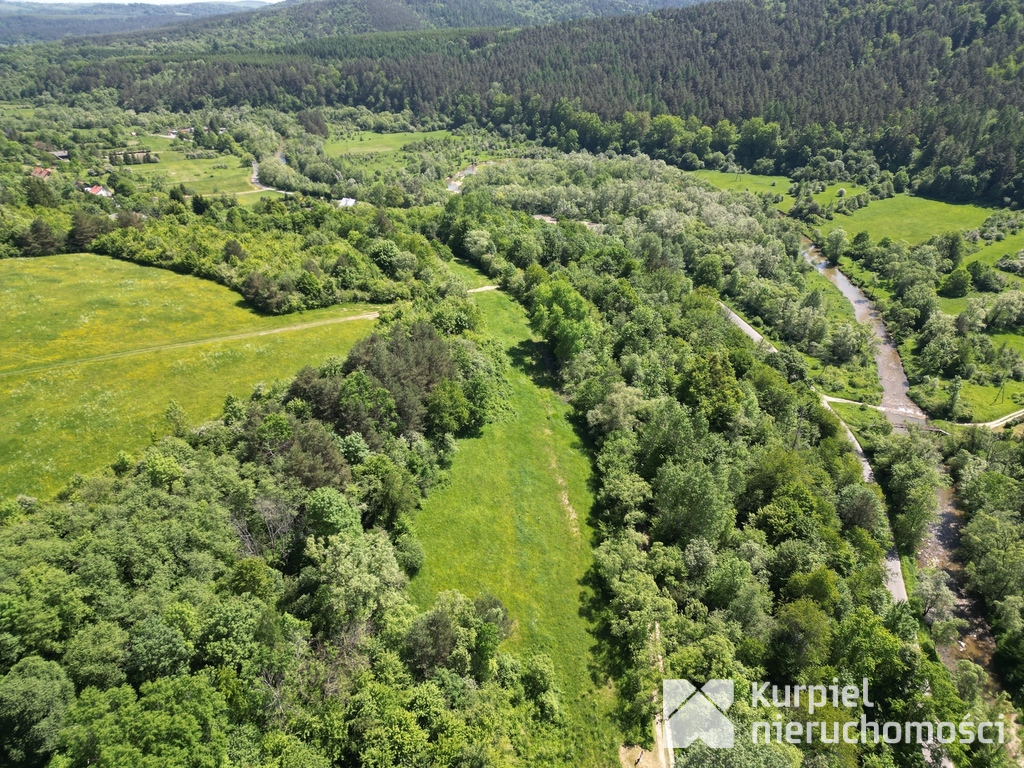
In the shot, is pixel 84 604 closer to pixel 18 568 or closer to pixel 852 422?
pixel 18 568

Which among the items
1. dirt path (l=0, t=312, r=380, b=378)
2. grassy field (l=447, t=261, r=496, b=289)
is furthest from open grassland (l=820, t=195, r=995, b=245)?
dirt path (l=0, t=312, r=380, b=378)

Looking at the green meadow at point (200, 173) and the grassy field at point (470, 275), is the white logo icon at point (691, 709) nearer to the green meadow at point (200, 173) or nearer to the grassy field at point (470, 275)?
the grassy field at point (470, 275)

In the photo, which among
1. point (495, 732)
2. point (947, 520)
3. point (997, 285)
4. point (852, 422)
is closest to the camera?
point (495, 732)

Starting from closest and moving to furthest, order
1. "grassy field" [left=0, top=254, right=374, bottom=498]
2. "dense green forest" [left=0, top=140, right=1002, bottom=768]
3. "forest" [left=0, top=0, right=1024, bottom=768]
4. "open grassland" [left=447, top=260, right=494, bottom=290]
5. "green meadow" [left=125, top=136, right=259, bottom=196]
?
1. "dense green forest" [left=0, top=140, right=1002, bottom=768]
2. "forest" [left=0, top=0, right=1024, bottom=768]
3. "grassy field" [left=0, top=254, right=374, bottom=498]
4. "open grassland" [left=447, top=260, right=494, bottom=290]
5. "green meadow" [left=125, top=136, right=259, bottom=196]

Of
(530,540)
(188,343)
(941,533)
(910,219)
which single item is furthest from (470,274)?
(910,219)

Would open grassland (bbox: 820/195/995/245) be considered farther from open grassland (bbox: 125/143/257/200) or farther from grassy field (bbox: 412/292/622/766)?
open grassland (bbox: 125/143/257/200)

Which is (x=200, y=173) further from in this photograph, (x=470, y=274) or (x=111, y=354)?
(x=111, y=354)

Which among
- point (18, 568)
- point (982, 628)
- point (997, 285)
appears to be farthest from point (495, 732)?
point (997, 285)

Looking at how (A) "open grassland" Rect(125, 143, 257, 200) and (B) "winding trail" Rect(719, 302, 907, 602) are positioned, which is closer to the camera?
(B) "winding trail" Rect(719, 302, 907, 602)
